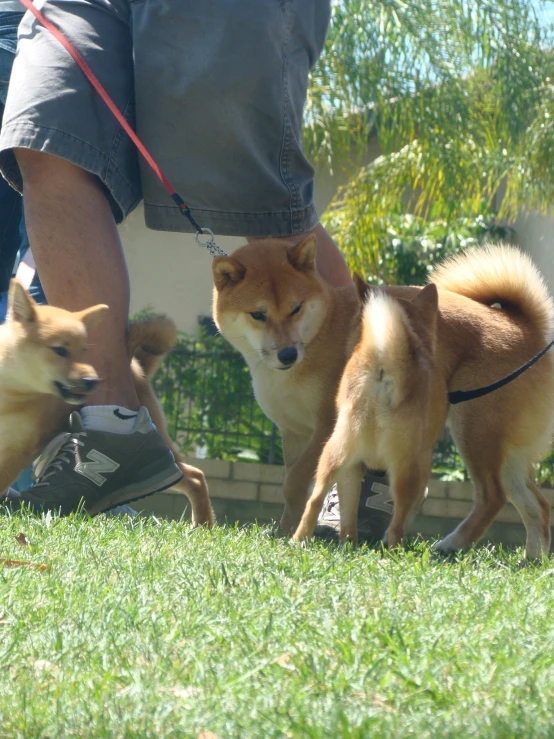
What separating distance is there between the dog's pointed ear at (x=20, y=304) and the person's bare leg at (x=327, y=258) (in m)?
1.22

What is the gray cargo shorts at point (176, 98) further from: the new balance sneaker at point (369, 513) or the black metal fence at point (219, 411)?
the black metal fence at point (219, 411)

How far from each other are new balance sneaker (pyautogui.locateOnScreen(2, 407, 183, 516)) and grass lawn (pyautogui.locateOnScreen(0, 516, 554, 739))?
71 cm

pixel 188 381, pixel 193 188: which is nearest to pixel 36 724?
pixel 193 188

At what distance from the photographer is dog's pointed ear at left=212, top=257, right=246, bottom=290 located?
14.5ft


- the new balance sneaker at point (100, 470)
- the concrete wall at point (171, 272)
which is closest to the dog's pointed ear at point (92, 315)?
the new balance sneaker at point (100, 470)

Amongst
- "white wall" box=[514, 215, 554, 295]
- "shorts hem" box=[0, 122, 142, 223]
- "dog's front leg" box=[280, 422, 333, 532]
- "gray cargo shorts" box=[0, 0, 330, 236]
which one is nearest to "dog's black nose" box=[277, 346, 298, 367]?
"dog's front leg" box=[280, 422, 333, 532]

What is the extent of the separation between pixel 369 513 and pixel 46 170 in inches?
77.3

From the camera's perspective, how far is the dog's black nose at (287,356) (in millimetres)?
4164

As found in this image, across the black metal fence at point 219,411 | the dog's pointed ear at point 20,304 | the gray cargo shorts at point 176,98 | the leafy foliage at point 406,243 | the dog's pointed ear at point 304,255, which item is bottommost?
the black metal fence at point 219,411

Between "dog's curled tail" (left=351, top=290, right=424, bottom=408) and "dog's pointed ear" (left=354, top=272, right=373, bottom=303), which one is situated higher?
"dog's pointed ear" (left=354, top=272, right=373, bottom=303)

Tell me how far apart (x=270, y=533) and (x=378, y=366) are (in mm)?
962

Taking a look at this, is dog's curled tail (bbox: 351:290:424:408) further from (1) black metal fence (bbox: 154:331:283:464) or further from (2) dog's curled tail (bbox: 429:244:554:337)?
(1) black metal fence (bbox: 154:331:283:464)

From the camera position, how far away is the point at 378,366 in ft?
11.1

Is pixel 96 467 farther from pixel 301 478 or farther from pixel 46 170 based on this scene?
pixel 46 170
